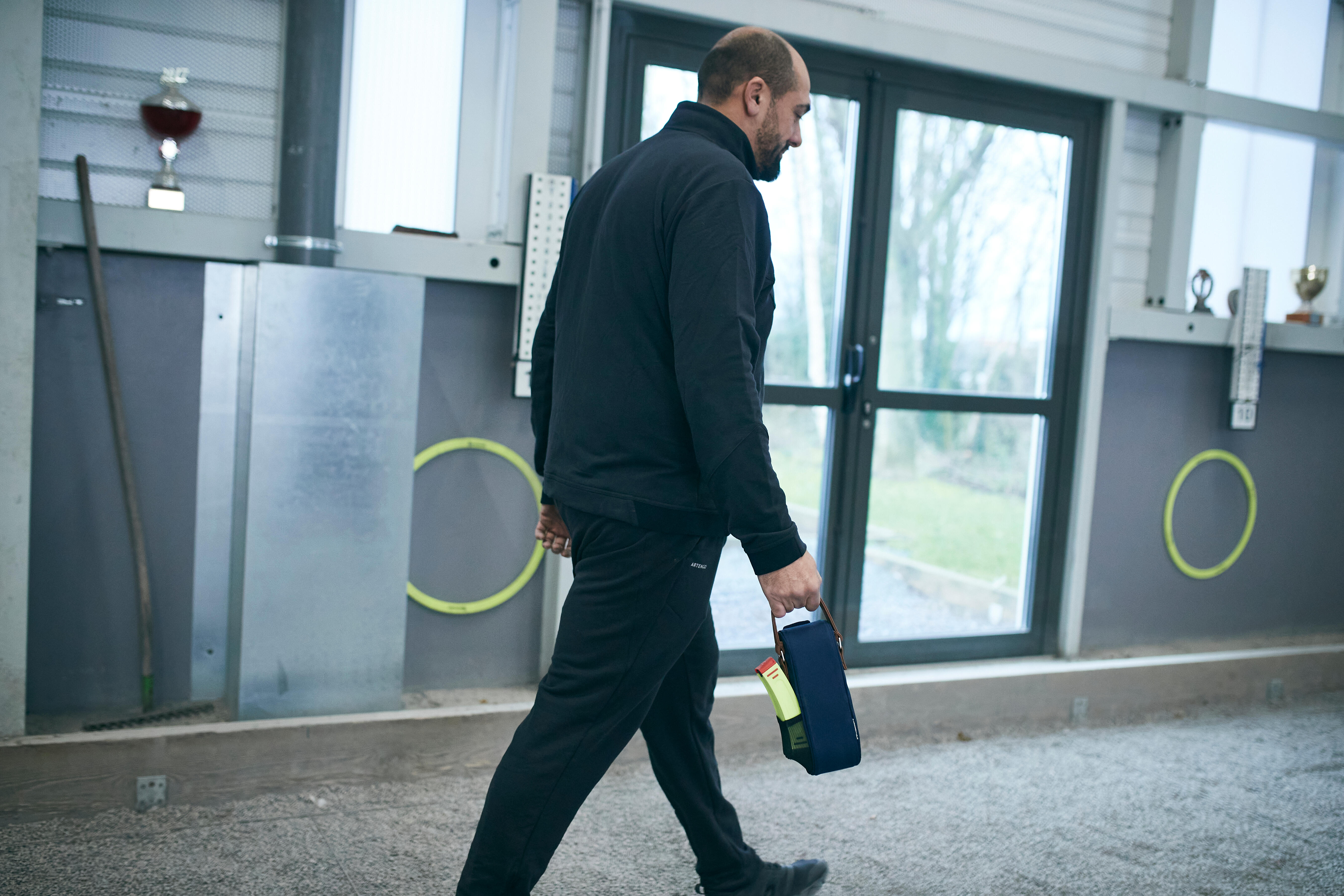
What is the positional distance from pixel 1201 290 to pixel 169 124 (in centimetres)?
369

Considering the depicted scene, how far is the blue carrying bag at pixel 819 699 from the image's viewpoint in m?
1.66

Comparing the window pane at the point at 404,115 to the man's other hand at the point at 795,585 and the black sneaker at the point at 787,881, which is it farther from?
the black sneaker at the point at 787,881

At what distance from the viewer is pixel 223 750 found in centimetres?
235

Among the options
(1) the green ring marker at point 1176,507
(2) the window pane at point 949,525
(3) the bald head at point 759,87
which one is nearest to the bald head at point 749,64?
(3) the bald head at point 759,87

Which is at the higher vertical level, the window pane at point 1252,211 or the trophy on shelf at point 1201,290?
the window pane at point 1252,211

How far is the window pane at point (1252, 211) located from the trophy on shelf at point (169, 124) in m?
3.59

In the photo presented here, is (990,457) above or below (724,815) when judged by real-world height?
above

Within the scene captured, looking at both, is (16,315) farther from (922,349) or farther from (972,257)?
(972,257)

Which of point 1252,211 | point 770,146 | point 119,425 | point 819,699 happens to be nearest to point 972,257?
point 1252,211

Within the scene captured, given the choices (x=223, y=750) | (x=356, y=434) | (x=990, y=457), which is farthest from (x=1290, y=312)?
(x=223, y=750)

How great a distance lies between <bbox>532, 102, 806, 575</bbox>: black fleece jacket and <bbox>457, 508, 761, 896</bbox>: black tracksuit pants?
0.18 ft

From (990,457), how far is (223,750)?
2.80 m

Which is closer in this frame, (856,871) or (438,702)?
(856,871)

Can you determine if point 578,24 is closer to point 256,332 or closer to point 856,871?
point 256,332
